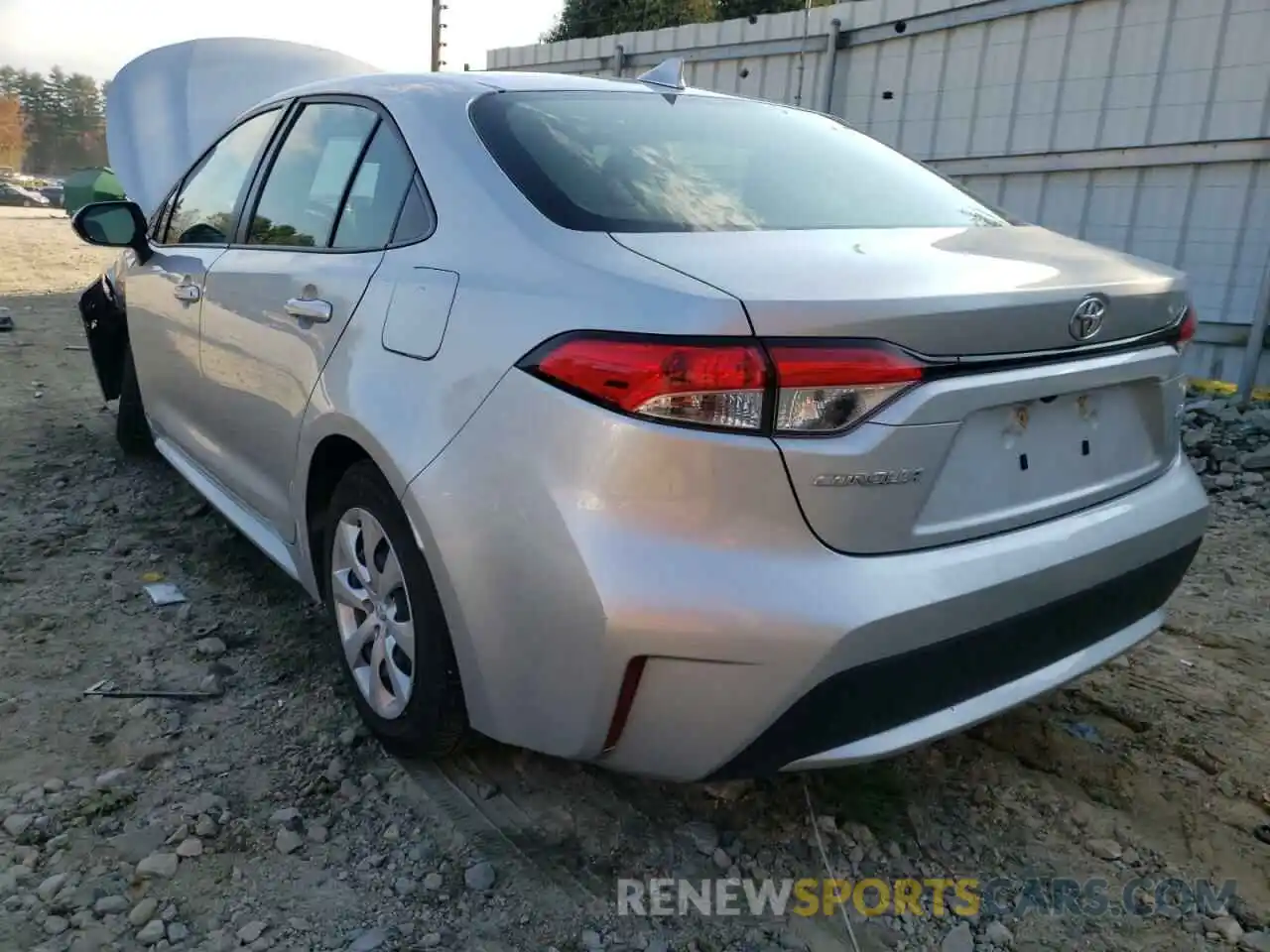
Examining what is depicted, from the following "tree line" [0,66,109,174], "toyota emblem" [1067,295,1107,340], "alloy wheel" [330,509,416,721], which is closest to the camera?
"toyota emblem" [1067,295,1107,340]

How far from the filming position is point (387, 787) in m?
2.38

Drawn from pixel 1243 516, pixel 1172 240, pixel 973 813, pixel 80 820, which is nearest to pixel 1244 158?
pixel 1172 240

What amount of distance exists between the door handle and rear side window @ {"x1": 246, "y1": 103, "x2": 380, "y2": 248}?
18cm

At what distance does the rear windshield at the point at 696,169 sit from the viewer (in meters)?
2.10

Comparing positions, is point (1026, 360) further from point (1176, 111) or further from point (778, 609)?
point (1176, 111)

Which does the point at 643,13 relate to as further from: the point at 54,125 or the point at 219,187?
the point at 54,125

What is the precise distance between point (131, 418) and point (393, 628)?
2.98 meters

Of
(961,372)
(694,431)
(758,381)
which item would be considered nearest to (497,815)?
A: (694,431)

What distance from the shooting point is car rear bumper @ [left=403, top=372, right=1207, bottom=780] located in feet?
5.46

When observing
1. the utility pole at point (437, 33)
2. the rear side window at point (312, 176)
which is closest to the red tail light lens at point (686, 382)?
the rear side window at point (312, 176)

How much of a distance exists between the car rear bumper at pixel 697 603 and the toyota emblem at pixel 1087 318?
0.37 meters

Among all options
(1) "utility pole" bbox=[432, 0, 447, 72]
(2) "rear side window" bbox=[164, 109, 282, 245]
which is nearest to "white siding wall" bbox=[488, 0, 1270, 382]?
(2) "rear side window" bbox=[164, 109, 282, 245]

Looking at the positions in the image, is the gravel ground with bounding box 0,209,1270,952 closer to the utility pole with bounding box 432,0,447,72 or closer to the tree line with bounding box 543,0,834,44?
the tree line with bounding box 543,0,834,44

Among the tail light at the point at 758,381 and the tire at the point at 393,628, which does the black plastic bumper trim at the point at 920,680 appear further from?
the tire at the point at 393,628
